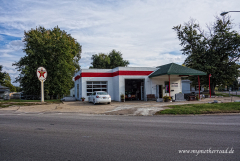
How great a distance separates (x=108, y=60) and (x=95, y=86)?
27551 millimetres

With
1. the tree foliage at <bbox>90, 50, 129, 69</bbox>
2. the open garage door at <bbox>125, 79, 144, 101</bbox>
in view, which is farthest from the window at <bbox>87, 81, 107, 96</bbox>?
the tree foliage at <bbox>90, 50, 129, 69</bbox>

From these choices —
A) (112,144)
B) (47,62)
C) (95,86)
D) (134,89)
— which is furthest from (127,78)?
(112,144)

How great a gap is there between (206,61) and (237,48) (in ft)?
17.1

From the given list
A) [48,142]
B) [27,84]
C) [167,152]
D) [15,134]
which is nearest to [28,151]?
[48,142]

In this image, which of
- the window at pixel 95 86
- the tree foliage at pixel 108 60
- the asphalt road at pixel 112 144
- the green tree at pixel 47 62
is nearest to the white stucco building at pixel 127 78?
the window at pixel 95 86

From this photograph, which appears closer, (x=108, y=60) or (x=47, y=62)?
(x=47, y=62)

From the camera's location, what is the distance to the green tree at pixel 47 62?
102ft

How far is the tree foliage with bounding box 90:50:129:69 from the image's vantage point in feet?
179

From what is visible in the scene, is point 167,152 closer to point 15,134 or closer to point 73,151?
point 73,151

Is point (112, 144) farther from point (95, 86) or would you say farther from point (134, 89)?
point (134, 89)

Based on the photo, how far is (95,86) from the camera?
27000mm

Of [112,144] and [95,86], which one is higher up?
[95,86]

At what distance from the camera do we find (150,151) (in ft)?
17.0

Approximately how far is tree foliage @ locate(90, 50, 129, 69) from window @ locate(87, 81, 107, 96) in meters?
26.9
